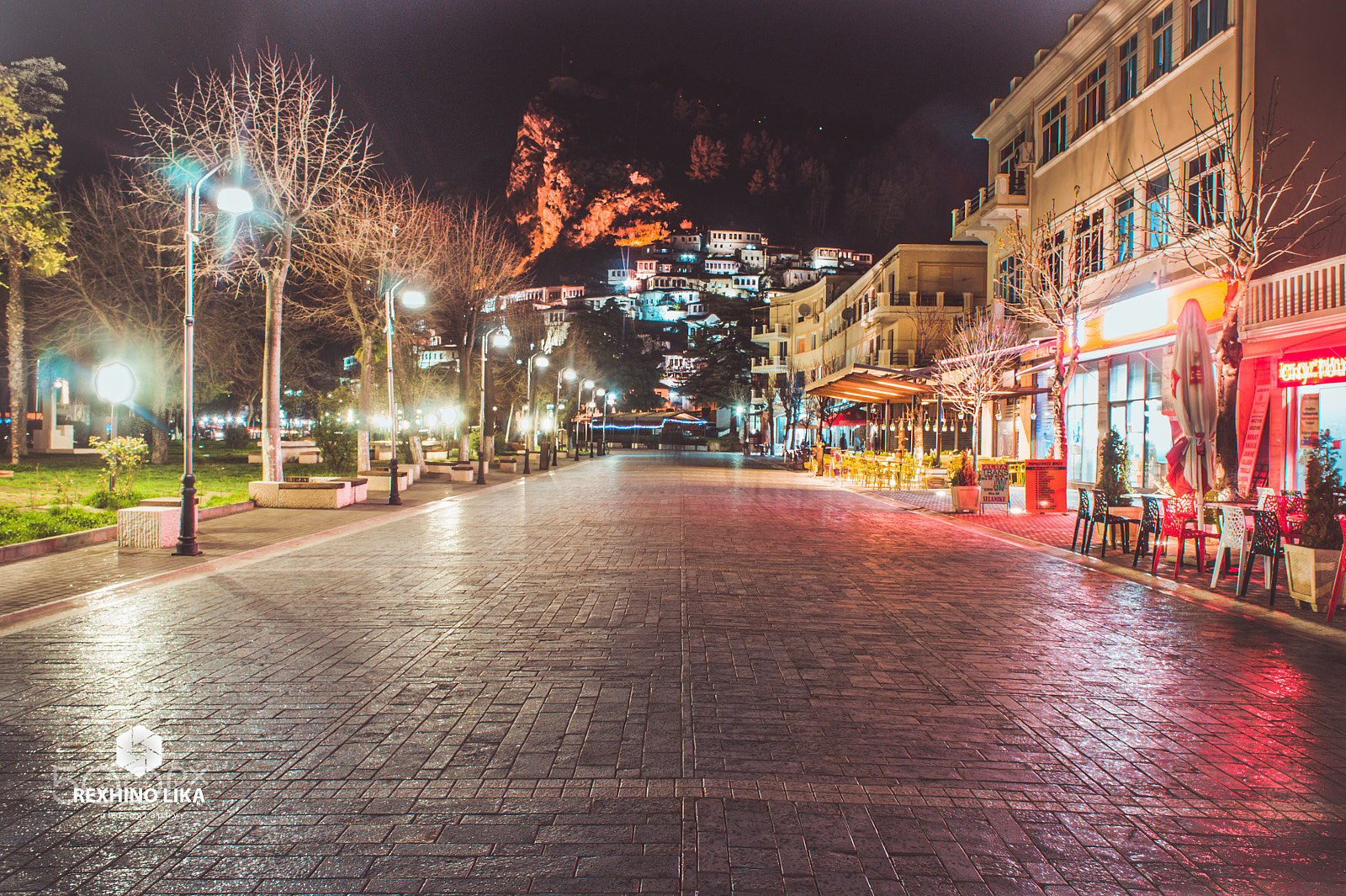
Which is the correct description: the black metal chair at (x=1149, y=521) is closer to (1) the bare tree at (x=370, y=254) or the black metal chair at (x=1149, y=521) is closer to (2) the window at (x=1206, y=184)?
(2) the window at (x=1206, y=184)

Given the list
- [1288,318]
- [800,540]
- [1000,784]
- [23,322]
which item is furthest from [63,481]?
[1288,318]

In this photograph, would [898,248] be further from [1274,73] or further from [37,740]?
[37,740]

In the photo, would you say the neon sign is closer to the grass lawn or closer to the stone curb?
the stone curb

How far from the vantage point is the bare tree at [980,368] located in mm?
25484

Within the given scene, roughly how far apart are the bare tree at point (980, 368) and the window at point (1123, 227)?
3.94 metres

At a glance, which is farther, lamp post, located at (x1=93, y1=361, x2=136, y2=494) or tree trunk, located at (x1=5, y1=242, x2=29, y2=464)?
tree trunk, located at (x1=5, y1=242, x2=29, y2=464)

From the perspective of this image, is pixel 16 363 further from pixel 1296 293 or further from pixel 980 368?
pixel 1296 293

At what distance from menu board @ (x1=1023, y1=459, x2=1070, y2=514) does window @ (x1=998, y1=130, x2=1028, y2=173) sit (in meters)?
15.4

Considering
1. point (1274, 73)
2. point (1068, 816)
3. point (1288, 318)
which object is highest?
point (1274, 73)

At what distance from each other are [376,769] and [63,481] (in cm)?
2137

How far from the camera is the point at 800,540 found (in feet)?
43.9

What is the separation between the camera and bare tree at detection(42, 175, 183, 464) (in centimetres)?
3028

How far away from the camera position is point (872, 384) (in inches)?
1160

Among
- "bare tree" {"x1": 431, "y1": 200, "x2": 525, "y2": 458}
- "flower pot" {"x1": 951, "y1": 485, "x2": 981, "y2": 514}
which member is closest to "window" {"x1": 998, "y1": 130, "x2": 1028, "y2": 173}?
"flower pot" {"x1": 951, "y1": 485, "x2": 981, "y2": 514}
